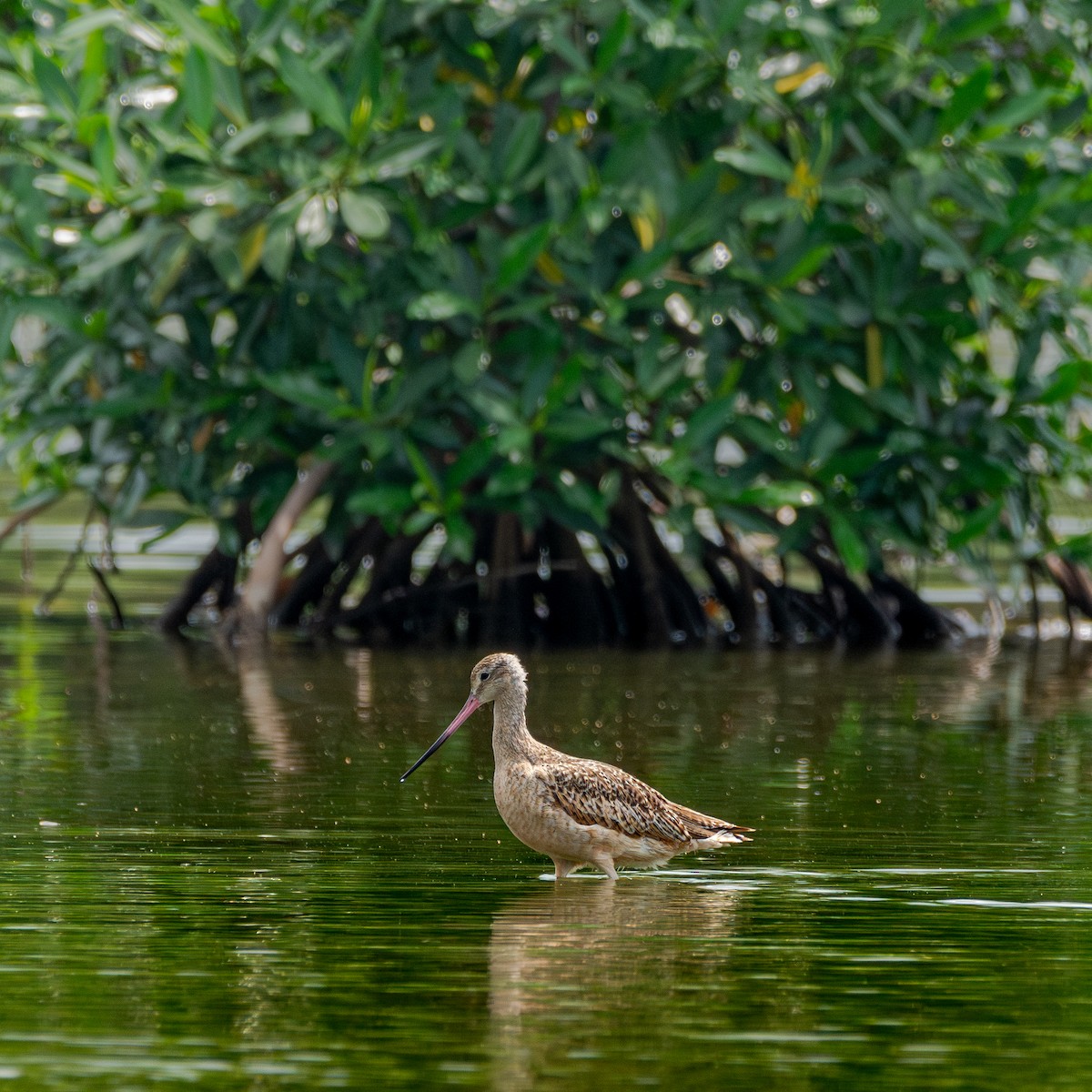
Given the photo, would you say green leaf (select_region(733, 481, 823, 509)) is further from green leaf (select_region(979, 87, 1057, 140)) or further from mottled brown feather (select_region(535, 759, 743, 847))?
mottled brown feather (select_region(535, 759, 743, 847))

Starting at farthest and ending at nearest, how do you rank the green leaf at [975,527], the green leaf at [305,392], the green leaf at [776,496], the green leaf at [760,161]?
the green leaf at [975,527] → the green leaf at [776,496] → the green leaf at [305,392] → the green leaf at [760,161]

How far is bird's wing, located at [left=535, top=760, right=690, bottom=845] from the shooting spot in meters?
8.61

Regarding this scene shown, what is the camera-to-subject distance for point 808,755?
11930 mm

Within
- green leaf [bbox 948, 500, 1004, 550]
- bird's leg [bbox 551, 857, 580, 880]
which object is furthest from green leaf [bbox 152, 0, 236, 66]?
bird's leg [bbox 551, 857, 580, 880]

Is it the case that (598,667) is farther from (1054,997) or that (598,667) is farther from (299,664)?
(1054,997)

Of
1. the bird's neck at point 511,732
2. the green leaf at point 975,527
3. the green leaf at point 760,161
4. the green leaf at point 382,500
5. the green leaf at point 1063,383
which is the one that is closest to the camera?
the bird's neck at point 511,732

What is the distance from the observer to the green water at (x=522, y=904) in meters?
6.11

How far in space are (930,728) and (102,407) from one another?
6.03 meters

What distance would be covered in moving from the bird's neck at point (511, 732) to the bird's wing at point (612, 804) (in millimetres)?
217

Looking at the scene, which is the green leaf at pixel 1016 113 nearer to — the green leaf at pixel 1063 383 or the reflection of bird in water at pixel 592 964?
the green leaf at pixel 1063 383

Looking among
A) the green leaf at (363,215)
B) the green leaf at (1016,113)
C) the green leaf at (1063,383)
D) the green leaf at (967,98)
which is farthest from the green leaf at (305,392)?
the green leaf at (1063,383)

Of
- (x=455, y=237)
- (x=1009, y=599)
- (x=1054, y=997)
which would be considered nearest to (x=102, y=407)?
(x=455, y=237)

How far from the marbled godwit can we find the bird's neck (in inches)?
0.5

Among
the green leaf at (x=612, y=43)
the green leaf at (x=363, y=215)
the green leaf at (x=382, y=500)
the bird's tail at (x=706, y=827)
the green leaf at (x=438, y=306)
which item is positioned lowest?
the bird's tail at (x=706, y=827)
